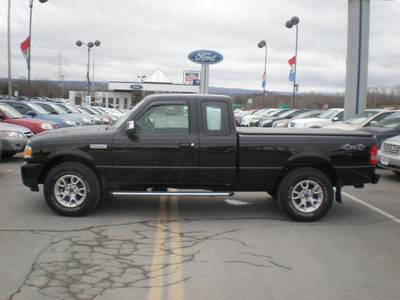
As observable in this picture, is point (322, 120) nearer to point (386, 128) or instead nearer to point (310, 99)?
point (386, 128)

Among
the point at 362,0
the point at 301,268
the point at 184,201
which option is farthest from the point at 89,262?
the point at 362,0

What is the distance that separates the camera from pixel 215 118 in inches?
246

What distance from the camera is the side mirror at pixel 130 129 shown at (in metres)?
5.98

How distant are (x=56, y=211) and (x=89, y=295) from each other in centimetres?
281

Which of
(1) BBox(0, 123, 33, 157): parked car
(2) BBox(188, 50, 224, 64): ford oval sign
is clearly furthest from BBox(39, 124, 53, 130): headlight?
(2) BBox(188, 50, 224, 64): ford oval sign

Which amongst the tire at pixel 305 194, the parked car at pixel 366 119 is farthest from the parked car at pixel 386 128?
the tire at pixel 305 194

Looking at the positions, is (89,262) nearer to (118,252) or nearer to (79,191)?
(118,252)

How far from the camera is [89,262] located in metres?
4.43

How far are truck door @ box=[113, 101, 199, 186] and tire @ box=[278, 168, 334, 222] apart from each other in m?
1.41

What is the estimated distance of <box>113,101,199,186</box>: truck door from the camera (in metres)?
6.07

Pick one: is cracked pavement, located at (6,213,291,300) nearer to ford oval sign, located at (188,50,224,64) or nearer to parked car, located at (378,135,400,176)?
parked car, located at (378,135,400,176)

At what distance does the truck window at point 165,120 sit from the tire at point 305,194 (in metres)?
1.76

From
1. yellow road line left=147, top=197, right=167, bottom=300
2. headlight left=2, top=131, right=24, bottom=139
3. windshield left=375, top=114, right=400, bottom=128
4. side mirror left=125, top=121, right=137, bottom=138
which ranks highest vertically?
windshield left=375, top=114, right=400, bottom=128

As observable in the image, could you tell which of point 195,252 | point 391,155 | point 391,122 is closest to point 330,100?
point 391,122
